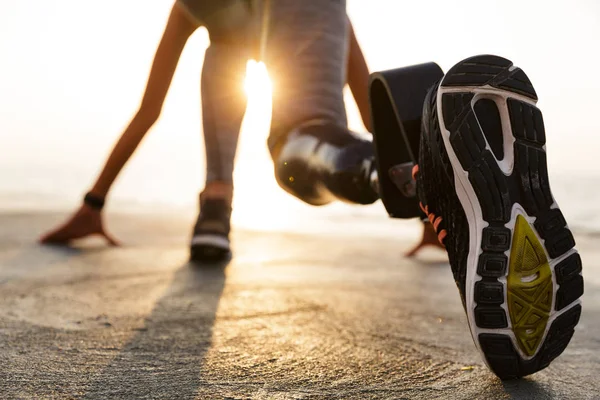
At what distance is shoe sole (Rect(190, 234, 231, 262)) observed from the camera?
2234mm

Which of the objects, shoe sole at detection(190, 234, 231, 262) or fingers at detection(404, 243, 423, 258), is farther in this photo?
fingers at detection(404, 243, 423, 258)

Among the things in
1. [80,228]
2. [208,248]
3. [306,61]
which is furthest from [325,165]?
[80,228]

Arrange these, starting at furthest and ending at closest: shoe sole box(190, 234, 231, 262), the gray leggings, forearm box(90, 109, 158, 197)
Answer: forearm box(90, 109, 158, 197) < shoe sole box(190, 234, 231, 262) < the gray leggings

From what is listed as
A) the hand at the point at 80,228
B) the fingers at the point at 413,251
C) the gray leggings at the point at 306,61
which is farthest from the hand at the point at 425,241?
the gray leggings at the point at 306,61

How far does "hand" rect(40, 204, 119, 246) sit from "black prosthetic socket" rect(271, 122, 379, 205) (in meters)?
1.66

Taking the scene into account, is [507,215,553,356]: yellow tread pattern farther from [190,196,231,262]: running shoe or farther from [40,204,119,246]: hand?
[40,204,119,246]: hand

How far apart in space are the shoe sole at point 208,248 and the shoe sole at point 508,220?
1.52 metres

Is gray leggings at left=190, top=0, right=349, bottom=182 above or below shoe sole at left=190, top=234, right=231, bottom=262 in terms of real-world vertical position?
above

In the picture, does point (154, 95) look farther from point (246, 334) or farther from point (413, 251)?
point (246, 334)

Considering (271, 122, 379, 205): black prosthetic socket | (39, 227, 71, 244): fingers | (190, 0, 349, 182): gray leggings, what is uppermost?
(190, 0, 349, 182): gray leggings

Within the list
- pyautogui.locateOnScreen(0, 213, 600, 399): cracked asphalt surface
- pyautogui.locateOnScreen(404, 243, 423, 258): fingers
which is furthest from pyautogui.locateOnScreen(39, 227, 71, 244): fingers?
pyautogui.locateOnScreen(404, 243, 423, 258): fingers

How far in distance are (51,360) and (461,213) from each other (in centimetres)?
65

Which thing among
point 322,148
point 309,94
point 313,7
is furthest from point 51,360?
point 313,7

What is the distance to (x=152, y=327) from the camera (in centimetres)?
122
